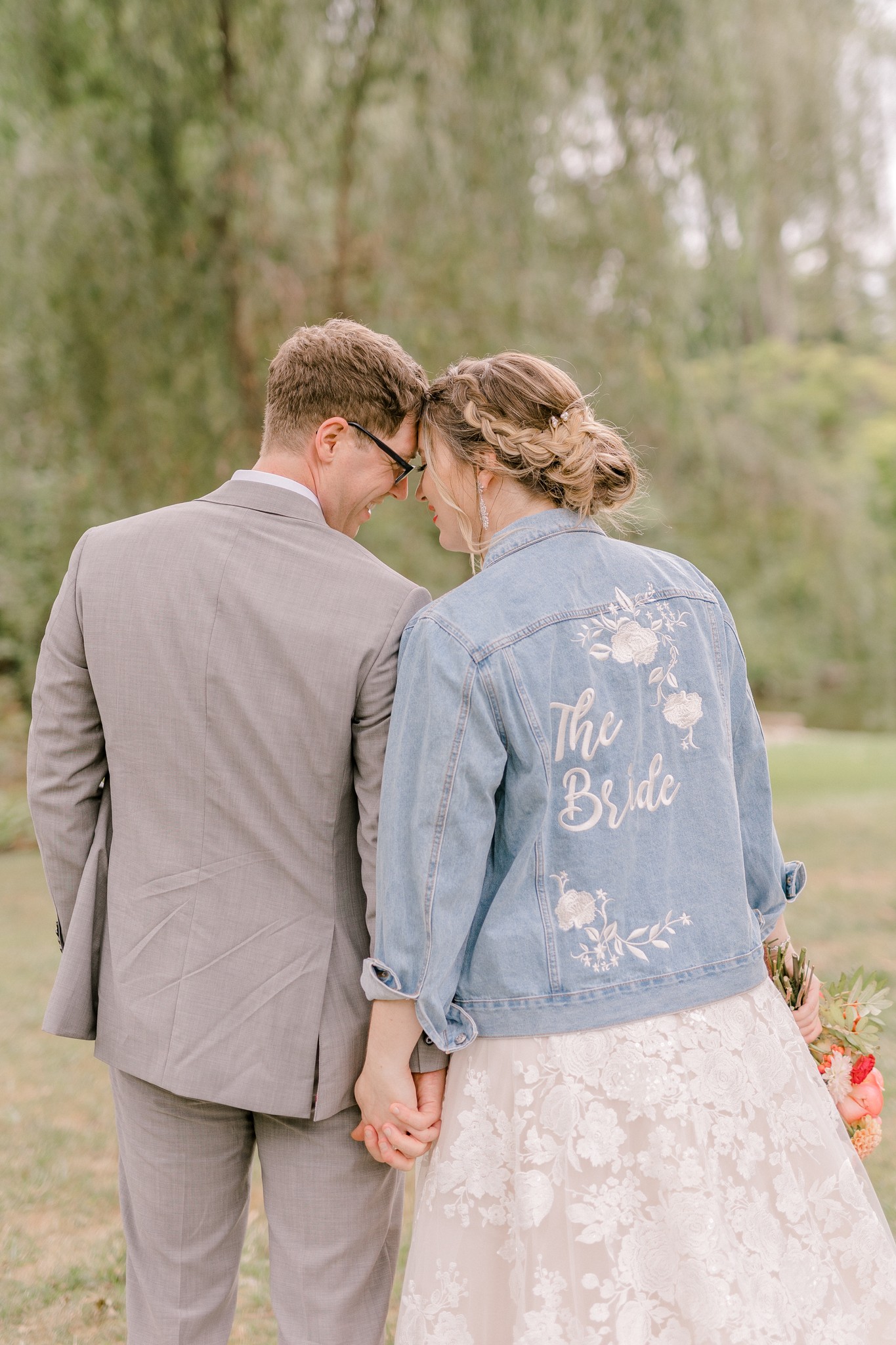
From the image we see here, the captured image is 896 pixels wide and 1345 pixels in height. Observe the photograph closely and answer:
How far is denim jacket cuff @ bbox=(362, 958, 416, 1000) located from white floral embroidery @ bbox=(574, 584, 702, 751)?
52 centimetres

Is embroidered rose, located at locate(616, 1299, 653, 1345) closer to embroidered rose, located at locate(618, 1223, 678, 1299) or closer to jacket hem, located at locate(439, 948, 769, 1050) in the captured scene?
embroidered rose, located at locate(618, 1223, 678, 1299)

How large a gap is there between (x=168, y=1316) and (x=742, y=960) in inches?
40.5

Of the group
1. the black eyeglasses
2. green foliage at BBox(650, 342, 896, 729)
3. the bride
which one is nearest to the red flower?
the bride

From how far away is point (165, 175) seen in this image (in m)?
5.61

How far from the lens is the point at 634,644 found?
5.41ft

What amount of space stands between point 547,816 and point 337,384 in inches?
28.9

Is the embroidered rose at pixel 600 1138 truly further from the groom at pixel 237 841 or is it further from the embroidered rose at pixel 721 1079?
the groom at pixel 237 841

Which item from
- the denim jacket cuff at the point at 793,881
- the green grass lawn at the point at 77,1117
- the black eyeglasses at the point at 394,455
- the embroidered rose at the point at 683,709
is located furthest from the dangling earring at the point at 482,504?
the green grass lawn at the point at 77,1117

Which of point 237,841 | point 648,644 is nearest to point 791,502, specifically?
point 648,644

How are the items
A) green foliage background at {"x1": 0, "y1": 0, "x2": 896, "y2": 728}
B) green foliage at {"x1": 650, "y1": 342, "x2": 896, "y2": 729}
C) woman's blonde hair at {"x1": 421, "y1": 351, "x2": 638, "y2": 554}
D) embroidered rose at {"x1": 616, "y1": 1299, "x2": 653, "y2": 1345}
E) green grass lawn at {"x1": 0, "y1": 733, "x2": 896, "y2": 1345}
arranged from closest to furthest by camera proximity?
embroidered rose at {"x1": 616, "y1": 1299, "x2": 653, "y2": 1345} → woman's blonde hair at {"x1": 421, "y1": 351, "x2": 638, "y2": 554} → green grass lawn at {"x1": 0, "y1": 733, "x2": 896, "y2": 1345} → green foliage background at {"x1": 0, "y1": 0, "x2": 896, "y2": 728} → green foliage at {"x1": 650, "y1": 342, "x2": 896, "y2": 729}

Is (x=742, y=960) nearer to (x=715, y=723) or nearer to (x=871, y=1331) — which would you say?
(x=715, y=723)

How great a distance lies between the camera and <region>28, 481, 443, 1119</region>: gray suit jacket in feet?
5.45

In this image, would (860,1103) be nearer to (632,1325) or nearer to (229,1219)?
(632,1325)

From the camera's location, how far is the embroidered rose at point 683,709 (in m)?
1.66
